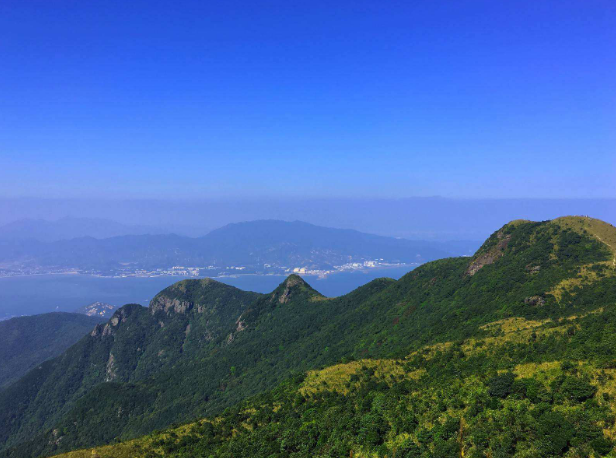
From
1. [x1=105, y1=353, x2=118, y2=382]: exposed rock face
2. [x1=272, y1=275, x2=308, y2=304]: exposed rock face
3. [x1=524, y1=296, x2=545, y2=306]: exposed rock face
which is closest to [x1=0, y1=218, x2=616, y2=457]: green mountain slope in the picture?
[x1=524, y1=296, x2=545, y2=306]: exposed rock face

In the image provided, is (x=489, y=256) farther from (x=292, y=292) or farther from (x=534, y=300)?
(x=292, y=292)

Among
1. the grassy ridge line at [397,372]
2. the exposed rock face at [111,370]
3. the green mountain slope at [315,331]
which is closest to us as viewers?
the grassy ridge line at [397,372]

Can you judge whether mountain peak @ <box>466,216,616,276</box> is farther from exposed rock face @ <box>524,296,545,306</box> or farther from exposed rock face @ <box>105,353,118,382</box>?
exposed rock face @ <box>105,353,118,382</box>

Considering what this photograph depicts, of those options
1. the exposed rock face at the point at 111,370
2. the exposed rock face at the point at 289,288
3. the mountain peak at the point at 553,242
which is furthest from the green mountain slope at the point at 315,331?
the exposed rock face at the point at 111,370

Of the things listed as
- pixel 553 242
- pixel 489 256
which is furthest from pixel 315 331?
pixel 553 242

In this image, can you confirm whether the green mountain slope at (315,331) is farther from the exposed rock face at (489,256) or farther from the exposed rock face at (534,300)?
the exposed rock face at (489,256)

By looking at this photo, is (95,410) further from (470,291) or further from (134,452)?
(470,291)
